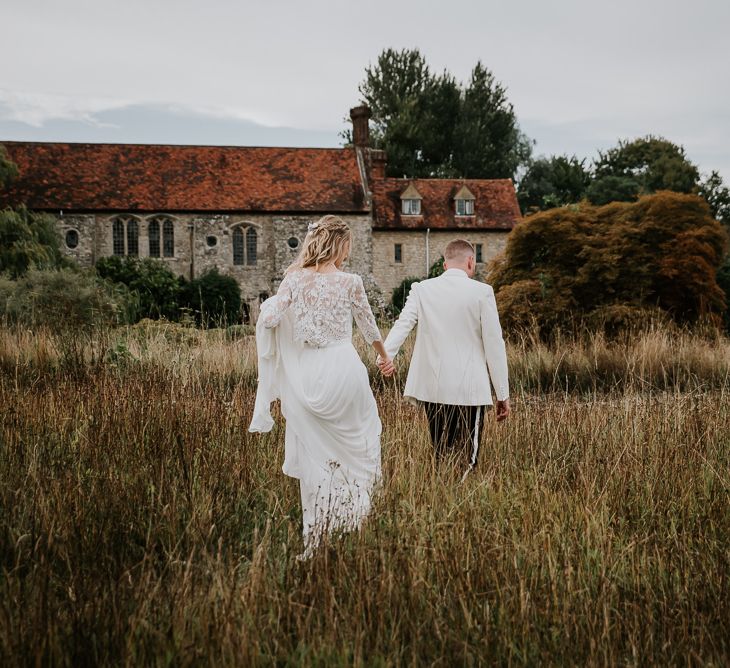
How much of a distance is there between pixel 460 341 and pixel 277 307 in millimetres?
1345

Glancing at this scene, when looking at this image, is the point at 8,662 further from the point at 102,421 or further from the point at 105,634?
the point at 102,421

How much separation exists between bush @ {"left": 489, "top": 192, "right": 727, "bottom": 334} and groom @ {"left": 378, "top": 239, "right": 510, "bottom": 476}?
828 cm

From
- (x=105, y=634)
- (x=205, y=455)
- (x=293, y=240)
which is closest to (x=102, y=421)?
(x=205, y=455)

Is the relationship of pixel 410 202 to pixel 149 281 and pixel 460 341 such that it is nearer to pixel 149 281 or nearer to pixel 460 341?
pixel 149 281

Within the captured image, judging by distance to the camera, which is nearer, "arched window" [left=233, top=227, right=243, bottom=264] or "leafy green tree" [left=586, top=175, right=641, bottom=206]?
"arched window" [left=233, top=227, right=243, bottom=264]

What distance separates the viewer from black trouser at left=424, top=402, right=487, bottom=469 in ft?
16.3

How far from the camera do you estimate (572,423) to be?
5750 mm

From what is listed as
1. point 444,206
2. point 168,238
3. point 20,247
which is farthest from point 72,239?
point 444,206

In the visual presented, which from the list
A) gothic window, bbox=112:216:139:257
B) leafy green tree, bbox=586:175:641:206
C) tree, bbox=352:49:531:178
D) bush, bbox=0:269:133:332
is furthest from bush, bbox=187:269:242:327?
leafy green tree, bbox=586:175:641:206

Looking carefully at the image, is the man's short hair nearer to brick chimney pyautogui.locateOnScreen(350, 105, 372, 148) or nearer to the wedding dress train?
the wedding dress train

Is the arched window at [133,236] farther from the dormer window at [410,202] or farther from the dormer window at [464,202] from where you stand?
the dormer window at [464,202]

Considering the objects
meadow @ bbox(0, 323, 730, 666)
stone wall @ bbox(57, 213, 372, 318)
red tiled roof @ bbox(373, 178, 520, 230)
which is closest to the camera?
meadow @ bbox(0, 323, 730, 666)

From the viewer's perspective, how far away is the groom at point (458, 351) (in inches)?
195

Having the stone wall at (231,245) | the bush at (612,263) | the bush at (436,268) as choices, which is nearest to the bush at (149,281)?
the stone wall at (231,245)
